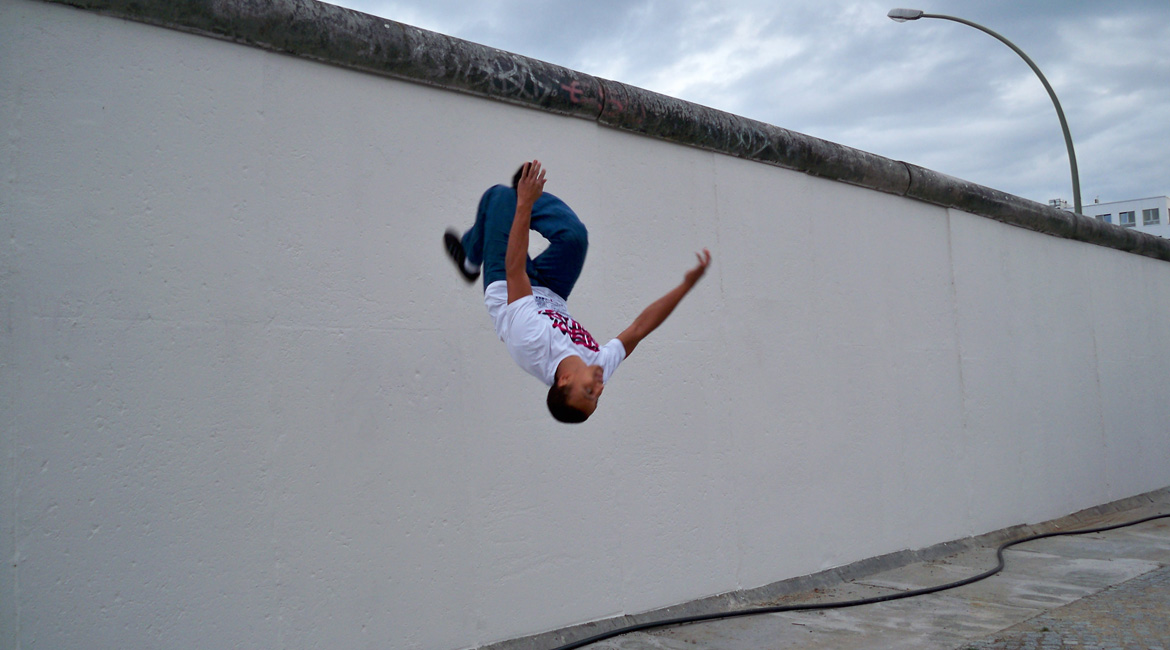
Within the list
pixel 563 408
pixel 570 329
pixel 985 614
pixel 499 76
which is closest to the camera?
pixel 563 408

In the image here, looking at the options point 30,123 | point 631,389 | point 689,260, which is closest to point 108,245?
point 30,123

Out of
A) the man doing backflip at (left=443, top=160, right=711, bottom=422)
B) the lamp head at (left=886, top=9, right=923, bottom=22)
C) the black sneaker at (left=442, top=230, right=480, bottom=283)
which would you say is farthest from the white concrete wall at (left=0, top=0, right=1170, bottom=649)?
the lamp head at (left=886, top=9, right=923, bottom=22)

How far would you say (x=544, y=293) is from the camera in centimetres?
408

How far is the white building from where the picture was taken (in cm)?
6512

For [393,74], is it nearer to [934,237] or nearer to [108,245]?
[108,245]

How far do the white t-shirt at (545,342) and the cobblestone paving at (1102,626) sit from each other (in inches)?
115

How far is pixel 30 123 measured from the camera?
145 inches

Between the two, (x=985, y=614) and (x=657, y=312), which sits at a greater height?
(x=657, y=312)

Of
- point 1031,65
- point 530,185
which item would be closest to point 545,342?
point 530,185

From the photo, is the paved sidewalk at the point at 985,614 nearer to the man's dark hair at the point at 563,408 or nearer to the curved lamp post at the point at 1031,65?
the man's dark hair at the point at 563,408

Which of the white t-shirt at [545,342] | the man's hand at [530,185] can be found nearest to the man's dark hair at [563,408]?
the white t-shirt at [545,342]

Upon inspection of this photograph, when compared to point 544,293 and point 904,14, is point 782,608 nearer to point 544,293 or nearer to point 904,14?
point 544,293

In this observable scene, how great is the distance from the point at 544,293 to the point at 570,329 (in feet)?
1.15

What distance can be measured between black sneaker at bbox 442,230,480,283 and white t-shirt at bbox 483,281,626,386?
2.46 feet
